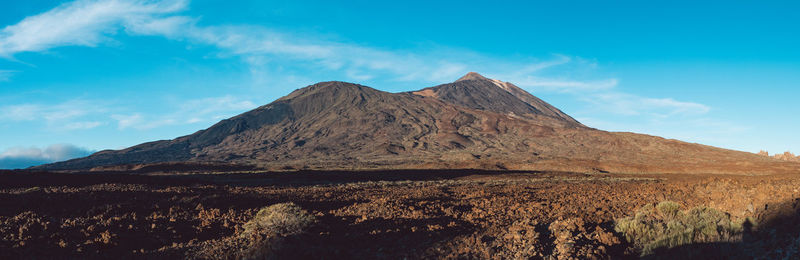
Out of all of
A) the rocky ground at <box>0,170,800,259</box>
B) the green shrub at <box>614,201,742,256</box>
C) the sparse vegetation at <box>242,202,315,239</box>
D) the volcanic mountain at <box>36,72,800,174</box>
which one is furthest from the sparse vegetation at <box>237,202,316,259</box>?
the volcanic mountain at <box>36,72,800,174</box>

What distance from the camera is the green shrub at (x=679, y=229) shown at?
29.1ft

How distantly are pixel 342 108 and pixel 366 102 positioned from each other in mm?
10528

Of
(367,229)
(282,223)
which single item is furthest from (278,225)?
(367,229)

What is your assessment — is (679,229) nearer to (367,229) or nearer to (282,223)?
(367,229)

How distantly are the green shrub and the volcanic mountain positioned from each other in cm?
4899

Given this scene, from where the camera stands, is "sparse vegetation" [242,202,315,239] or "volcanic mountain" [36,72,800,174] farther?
"volcanic mountain" [36,72,800,174]

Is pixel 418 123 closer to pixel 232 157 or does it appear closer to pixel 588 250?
pixel 232 157

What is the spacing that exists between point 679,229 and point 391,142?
3981 inches

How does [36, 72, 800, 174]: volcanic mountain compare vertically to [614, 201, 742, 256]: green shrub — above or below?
above

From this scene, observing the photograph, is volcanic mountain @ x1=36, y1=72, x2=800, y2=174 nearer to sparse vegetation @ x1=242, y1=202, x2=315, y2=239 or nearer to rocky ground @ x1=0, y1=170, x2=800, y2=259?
rocky ground @ x1=0, y1=170, x2=800, y2=259

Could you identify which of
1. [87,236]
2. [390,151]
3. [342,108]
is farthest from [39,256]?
[342,108]

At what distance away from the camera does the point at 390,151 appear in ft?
325

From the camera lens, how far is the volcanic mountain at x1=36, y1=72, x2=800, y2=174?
77.9 m

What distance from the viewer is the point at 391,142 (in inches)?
4331
